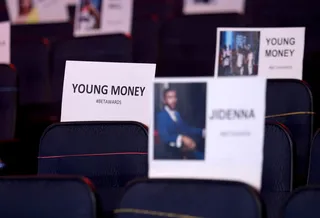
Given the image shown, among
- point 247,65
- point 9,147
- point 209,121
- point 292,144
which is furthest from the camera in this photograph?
point 9,147

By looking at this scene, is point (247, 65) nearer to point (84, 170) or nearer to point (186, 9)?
point (84, 170)

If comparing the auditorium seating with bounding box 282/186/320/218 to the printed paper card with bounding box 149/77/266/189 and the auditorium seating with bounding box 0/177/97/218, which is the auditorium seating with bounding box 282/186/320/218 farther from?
the auditorium seating with bounding box 0/177/97/218

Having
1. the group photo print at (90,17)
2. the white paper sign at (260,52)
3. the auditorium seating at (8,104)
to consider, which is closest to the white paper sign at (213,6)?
the group photo print at (90,17)

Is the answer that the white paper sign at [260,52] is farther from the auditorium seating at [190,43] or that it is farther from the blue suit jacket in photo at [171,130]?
the auditorium seating at [190,43]

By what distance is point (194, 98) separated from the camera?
5.20 feet

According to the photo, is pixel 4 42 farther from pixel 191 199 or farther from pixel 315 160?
pixel 191 199

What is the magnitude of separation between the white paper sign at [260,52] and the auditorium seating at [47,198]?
2.50 feet

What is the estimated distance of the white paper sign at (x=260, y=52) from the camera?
230cm

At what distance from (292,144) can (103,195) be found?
60 centimetres

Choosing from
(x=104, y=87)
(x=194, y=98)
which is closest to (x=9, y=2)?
(x=104, y=87)

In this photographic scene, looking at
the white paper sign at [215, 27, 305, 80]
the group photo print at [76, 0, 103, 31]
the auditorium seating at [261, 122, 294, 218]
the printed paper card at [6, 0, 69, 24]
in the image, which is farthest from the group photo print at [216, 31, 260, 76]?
the printed paper card at [6, 0, 69, 24]

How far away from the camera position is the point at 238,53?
2.29 meters

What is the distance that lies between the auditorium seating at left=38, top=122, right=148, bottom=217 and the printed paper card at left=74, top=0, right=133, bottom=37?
2.12 metres

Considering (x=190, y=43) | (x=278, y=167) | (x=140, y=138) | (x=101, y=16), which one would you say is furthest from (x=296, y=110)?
(x=101, y=16)
